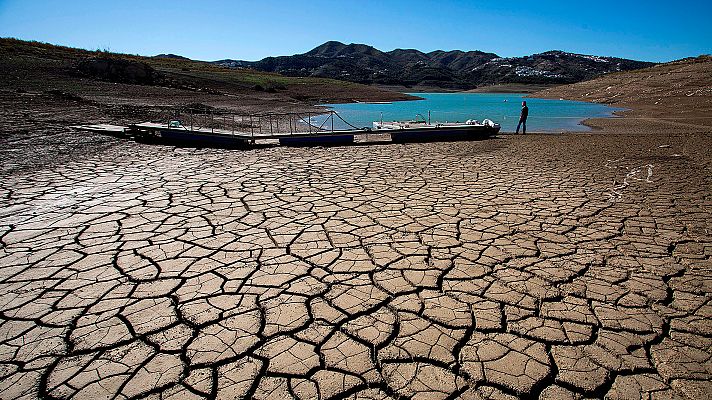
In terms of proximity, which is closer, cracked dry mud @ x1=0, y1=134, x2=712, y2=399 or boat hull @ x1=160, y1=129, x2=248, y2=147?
cracked dry mud @ x1=0, y1=134, x2=712, y2=399

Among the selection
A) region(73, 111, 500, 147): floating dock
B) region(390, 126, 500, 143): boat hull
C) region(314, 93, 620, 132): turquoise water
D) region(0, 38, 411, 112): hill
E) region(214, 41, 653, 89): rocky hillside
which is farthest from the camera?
region(214, 41, 653, 89): rocky hillside

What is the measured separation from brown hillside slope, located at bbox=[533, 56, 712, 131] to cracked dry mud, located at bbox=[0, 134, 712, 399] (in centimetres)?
1624

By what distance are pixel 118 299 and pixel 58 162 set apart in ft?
21.5

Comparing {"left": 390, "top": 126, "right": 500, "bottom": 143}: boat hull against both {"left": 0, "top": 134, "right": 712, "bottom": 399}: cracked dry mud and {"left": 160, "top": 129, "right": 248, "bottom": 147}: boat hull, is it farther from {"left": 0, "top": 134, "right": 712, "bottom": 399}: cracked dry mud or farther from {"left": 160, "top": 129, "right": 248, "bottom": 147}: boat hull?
{"left": 0, "top": 134, "right": 712, "bottom": 399}: cracked dry mud

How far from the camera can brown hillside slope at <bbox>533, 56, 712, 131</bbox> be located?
63.6ft

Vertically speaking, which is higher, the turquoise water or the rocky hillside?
the rocky hillside

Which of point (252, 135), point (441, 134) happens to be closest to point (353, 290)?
point (252, 135)

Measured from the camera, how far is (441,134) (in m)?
12.6

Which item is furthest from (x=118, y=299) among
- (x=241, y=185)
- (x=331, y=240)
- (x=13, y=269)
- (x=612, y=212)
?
(x=612, y=212)

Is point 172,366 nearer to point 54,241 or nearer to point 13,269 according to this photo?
point 13,269

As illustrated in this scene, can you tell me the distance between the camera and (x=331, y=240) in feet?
13.3

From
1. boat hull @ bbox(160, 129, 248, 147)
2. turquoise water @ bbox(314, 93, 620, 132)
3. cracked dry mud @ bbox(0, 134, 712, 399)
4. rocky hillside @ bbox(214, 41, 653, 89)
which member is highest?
rocky hillside @ bbox(214, 41, 653, 89)

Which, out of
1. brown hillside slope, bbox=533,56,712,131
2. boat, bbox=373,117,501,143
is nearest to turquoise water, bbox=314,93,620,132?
brown hillside slope, bbox=533,56,712,131

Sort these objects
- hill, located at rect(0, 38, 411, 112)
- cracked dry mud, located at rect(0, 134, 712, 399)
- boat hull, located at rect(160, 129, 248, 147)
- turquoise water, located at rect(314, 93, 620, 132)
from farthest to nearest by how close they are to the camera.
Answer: hill, located at rect(0, 38, 411, 112) → turquoise water, located at rect(314, 93, 620, 132) → boat hull, located at rect(160, 129, 248, 147) → cracked dry mud, located at rect(0, 134, 712, 399)
